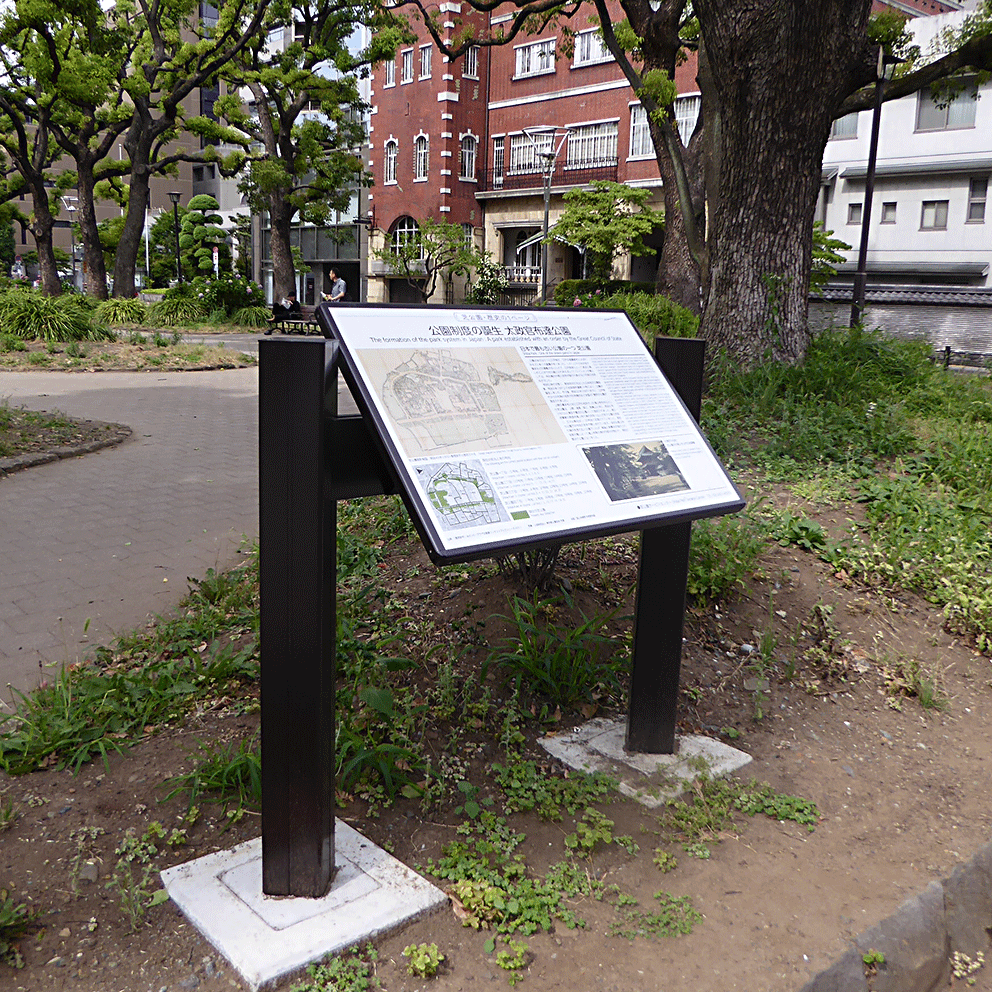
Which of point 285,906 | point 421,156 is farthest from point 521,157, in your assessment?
point 285,906

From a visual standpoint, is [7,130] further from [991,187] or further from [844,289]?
[991,187]

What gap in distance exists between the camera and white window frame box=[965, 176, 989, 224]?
3022 centimetres

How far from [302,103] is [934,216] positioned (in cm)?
2130

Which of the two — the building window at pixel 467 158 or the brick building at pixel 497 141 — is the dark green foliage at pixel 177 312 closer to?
the brick building at pixel 497 141

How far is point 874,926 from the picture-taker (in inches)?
99.3

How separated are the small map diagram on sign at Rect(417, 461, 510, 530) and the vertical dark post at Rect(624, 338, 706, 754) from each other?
1.01 meters

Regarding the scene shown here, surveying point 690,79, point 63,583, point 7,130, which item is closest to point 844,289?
point 690,79

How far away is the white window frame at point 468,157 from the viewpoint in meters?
42.3

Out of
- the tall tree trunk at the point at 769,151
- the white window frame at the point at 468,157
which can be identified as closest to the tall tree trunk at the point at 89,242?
the white window frame at the point at 468,157

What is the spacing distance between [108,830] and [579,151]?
1562 inches

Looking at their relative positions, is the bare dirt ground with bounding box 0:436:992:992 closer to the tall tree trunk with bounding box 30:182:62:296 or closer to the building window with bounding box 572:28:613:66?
the tall tree trunk with bounding box 30:182:62:296

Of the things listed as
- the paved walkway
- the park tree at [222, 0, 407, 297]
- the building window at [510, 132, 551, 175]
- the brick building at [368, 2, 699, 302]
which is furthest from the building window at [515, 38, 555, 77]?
the paved walkway

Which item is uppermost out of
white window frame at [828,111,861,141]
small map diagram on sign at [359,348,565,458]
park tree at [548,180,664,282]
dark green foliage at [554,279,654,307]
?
white window frame at [828,111,861,141]

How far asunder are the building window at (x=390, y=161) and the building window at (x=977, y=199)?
82.3ft
